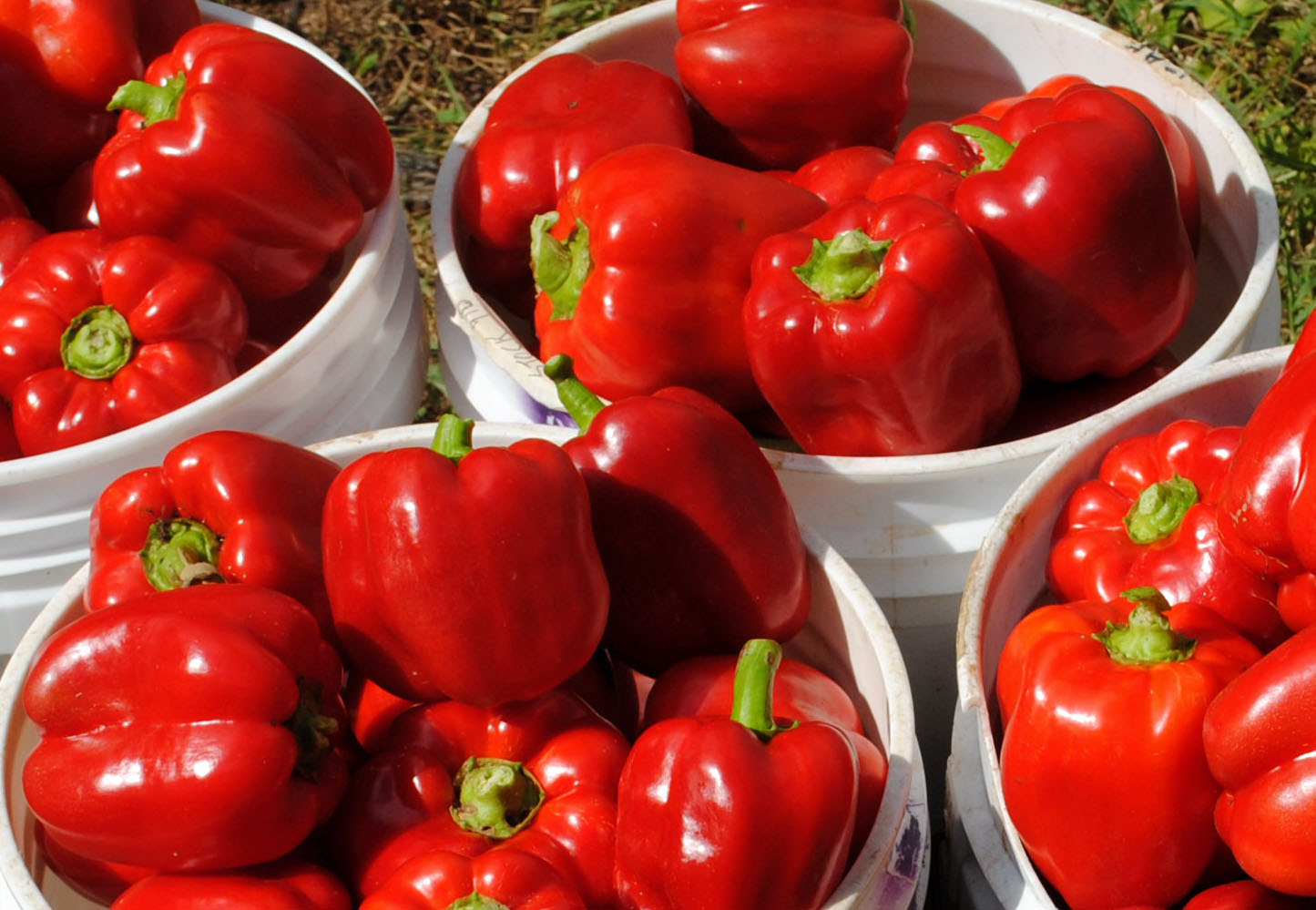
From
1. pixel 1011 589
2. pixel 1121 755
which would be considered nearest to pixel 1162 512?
pixel 1011 589

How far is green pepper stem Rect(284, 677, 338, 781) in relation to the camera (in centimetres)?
145

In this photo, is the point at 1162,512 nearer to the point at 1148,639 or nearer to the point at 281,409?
the point at 1148,639

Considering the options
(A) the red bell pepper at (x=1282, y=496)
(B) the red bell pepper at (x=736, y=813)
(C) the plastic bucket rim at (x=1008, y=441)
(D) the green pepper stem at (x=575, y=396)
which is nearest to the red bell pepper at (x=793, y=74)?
(C) the plastic bucket rim at (x=1008, y=441)

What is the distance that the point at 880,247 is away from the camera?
1.84 m

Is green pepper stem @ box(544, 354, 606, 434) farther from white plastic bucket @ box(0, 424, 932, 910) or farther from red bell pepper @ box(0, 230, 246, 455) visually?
red bell pepper @ box(0, 230, 246, 455)

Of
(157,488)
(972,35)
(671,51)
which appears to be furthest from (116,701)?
(972,35)

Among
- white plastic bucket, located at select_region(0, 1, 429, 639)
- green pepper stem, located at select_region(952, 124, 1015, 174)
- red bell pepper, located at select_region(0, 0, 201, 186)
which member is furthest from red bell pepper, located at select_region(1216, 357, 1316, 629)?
red bell pepper, located at select_region(0, 0, 201, 186)

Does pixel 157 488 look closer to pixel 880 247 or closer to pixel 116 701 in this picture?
pixel 116 701

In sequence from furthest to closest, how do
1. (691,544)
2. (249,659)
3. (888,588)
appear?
(888,588) < (691,544) < (249,659)

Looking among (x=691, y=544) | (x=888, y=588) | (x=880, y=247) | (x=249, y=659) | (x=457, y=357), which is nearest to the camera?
(x=249, y=659)

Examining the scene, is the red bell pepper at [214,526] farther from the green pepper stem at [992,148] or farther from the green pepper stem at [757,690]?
the green pepper stem at [992,148]

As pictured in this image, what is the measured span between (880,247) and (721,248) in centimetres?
23

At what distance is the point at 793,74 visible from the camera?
7.30ft

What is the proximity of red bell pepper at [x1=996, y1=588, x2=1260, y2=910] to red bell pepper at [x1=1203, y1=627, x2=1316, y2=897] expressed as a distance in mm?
62
